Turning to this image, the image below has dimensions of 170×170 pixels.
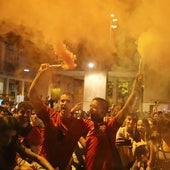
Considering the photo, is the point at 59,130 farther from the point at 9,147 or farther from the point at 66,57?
the point at 66,57

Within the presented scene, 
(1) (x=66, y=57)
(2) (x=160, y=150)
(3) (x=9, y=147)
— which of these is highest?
(1) (x=66, y=57)

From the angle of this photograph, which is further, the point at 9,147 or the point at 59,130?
the point at 59,130

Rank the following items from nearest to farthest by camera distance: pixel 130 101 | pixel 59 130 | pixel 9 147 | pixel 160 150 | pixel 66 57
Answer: pixel 9 147, pixel 59 130, pixel 130 101, pixel 66 57, pixel 160 150

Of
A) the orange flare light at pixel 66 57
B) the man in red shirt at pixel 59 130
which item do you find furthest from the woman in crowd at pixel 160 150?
the orange flare light at pixel 66 57

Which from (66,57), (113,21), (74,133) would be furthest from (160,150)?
(74,133)

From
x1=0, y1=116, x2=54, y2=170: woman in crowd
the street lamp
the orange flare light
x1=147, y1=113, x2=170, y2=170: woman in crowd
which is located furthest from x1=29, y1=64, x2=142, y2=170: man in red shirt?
the street lamp

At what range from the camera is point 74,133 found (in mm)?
4738

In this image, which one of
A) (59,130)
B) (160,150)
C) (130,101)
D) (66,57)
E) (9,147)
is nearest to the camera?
(9,147)

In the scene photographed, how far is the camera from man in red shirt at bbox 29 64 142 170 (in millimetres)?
4602

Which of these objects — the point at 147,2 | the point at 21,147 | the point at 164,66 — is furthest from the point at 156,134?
the point at 21,147

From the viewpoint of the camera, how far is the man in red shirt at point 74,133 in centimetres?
460

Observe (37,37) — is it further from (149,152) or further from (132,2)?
(149,152)

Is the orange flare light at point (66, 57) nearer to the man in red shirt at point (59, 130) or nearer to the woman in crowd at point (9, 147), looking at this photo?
the man in red shirt at point (59, 130)

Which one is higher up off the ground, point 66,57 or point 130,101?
point 66,57
